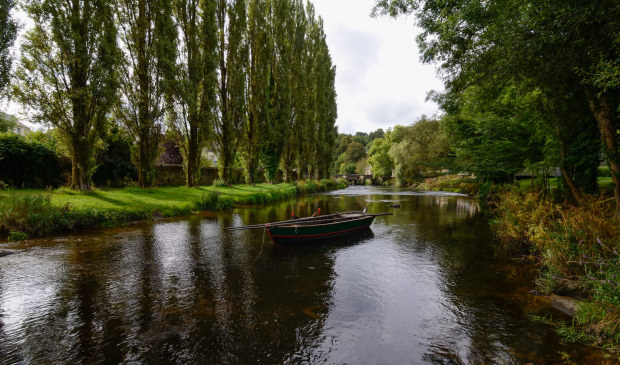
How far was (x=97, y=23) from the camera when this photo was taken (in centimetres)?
1511

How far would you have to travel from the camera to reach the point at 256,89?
29297 millimetres

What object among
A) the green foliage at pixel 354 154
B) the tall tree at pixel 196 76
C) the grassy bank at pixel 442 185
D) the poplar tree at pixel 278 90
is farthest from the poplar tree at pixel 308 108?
the green foliage at pixel 354 154

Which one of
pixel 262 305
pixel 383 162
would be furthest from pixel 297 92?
pixel 383 162

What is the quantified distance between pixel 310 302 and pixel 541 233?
20.6ft

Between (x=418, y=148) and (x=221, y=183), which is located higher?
(x=418, y=148)

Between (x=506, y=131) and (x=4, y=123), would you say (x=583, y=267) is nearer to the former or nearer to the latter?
(x=506, y=131)

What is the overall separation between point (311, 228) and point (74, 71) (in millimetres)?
15269

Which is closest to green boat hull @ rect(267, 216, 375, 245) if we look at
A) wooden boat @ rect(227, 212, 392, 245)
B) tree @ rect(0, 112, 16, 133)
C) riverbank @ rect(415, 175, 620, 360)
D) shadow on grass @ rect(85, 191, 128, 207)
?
wooden boat @ rect(227, 212, 392, 245)

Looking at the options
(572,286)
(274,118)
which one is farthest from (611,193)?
(274,118)

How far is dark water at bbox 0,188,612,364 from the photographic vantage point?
4.60m

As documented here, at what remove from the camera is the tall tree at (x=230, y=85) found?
2566 cm

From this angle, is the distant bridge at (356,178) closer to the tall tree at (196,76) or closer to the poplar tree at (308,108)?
the poplar tree at (308,108)

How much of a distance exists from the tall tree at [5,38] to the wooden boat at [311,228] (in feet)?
50.5

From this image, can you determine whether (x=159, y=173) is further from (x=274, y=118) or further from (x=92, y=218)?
(x=92, y=218)
